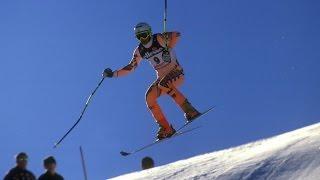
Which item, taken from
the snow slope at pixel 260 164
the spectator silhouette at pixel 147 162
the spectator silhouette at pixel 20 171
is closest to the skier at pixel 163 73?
the spectator silhouette at pixel 147 162

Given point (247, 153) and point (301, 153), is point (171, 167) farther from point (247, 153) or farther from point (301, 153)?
point (301, 153)

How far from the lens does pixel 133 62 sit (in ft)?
41.8

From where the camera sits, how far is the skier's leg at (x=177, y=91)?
39.8 ft

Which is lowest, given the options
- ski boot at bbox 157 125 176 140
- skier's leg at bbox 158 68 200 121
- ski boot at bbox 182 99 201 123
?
ski boot at bbox 157 125 176 140

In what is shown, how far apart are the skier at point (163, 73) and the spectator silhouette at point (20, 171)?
3.93 metres

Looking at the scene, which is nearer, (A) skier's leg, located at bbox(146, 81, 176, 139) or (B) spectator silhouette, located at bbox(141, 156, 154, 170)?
(B) spectator silhouette, located at bbox(141, 156, 154, 170)

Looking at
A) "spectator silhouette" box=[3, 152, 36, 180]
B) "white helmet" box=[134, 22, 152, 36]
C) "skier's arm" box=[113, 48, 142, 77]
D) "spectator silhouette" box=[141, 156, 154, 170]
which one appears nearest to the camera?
"spectator silhouette" box=[3, 152, 36, 180]

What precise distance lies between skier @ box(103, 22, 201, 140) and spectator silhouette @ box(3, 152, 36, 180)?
155 inches

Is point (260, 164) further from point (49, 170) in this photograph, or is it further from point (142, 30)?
point (142, 30)

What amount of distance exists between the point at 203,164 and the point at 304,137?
1.36 metres

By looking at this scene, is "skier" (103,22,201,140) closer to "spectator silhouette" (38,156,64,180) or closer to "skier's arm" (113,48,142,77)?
"skier's arm" (113,48,142,77)

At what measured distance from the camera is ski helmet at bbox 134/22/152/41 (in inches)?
484

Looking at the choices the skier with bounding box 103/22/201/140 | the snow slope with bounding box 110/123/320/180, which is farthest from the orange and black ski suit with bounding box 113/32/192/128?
the snow slope with bounding box 110/123/320/180

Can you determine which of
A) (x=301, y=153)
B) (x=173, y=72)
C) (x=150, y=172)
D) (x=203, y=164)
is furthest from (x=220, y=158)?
(x=173, y=72)
